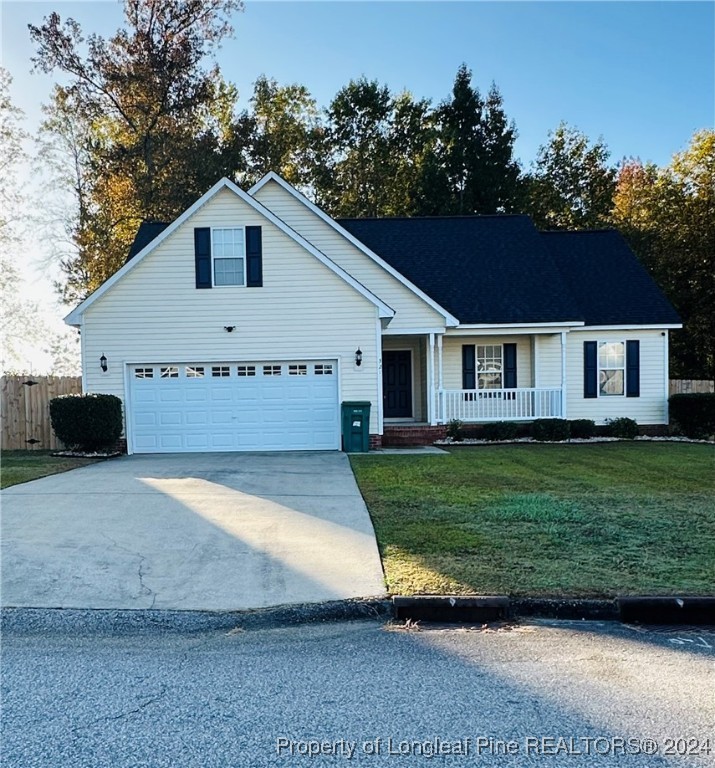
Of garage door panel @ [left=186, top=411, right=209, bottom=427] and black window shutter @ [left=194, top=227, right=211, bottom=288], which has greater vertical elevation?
black window shutter @ [left=194, top=227, right=211, bottom=288]

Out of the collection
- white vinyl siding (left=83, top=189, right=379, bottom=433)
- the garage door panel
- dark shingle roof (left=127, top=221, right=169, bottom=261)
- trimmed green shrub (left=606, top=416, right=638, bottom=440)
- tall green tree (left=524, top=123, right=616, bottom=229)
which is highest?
tall green tree (left=524, top=123, right=616, bottom=229)

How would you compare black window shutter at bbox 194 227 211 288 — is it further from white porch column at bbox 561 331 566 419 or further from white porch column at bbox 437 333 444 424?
white porch column at bbox 561 331 566 419

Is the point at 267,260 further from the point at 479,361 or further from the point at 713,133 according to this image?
the point at 713,133

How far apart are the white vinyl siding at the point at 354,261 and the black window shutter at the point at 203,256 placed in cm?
307

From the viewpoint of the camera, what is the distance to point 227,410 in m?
15.2

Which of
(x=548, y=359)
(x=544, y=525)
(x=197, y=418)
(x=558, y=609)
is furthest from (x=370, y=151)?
(x=558, y=609)

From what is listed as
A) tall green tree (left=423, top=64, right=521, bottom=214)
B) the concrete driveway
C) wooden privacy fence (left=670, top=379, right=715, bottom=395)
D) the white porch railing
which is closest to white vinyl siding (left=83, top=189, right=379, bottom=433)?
the white porch railing

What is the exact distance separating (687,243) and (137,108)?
82.5 feet

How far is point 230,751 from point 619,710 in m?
2.08

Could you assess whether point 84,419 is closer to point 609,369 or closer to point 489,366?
point 489,366

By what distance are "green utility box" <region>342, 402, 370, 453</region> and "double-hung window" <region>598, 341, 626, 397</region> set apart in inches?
314

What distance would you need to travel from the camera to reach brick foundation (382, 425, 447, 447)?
16.1m

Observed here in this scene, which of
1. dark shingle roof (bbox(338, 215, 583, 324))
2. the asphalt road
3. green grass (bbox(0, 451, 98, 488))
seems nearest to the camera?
the asphalt road

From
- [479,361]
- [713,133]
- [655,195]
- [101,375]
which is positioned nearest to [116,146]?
[101,375]
